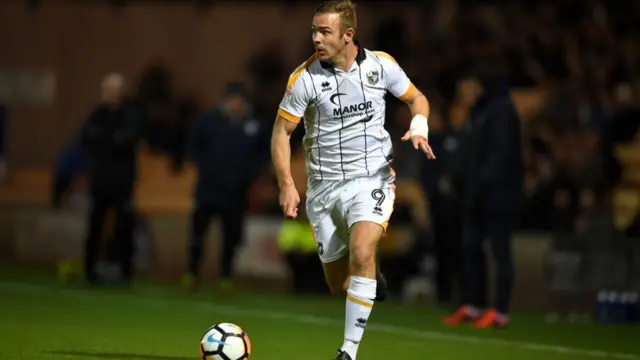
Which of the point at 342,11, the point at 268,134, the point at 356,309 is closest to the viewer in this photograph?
the point at 356,309

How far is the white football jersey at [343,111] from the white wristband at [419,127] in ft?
0.94

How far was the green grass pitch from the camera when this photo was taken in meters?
9.50

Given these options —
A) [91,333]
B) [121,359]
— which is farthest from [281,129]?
[91,333]

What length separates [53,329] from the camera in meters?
10.8

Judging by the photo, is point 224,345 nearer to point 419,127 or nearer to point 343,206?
point 343,206

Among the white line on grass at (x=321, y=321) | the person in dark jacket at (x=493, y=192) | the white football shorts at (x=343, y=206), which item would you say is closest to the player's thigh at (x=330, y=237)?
the white football shorts at (x=343, y=206)

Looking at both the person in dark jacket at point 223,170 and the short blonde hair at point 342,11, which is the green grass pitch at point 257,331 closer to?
the person in dark jacket at point 223,170

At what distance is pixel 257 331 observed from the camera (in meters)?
11.2

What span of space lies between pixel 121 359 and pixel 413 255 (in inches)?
293

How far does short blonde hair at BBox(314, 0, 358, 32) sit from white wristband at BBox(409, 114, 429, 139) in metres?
0.71

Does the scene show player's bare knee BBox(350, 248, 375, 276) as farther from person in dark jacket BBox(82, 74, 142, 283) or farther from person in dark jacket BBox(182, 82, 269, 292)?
person in dark jacket BBox(82, 74, 142, 283)

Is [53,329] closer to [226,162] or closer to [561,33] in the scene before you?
[226,162]

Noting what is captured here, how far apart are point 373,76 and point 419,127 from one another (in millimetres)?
465

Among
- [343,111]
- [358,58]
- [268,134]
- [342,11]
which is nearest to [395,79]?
[358,58]
